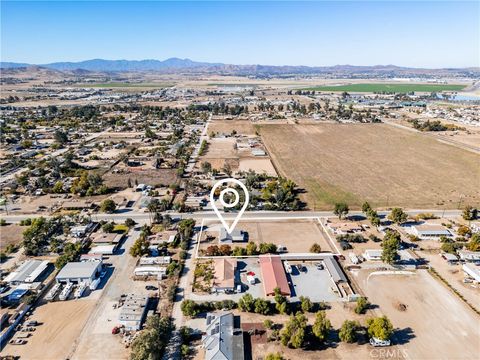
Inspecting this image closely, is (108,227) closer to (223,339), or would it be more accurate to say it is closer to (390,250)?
(223,339)

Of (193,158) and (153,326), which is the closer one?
(153,326)

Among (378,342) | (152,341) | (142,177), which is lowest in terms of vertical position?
(378,342)

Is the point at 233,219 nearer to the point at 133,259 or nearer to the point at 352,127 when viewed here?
the point at 133,259

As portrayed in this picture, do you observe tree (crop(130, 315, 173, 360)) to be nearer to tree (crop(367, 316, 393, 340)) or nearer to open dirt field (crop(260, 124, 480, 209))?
tree (crop(367, 316, 393, 340))

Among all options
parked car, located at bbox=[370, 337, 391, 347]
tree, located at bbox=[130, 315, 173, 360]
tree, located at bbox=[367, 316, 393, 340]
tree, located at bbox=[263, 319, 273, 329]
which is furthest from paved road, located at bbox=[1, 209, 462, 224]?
parked car, located at bbox=[370, 337, 391, 347]

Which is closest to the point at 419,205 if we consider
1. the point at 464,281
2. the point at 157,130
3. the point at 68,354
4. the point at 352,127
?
the point at 464,281

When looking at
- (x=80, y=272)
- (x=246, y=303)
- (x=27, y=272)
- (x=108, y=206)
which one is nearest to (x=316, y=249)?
(x=246, y=303)

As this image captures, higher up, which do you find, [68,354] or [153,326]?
[153,326]

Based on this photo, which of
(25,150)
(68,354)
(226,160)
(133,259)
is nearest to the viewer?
(68,354)
